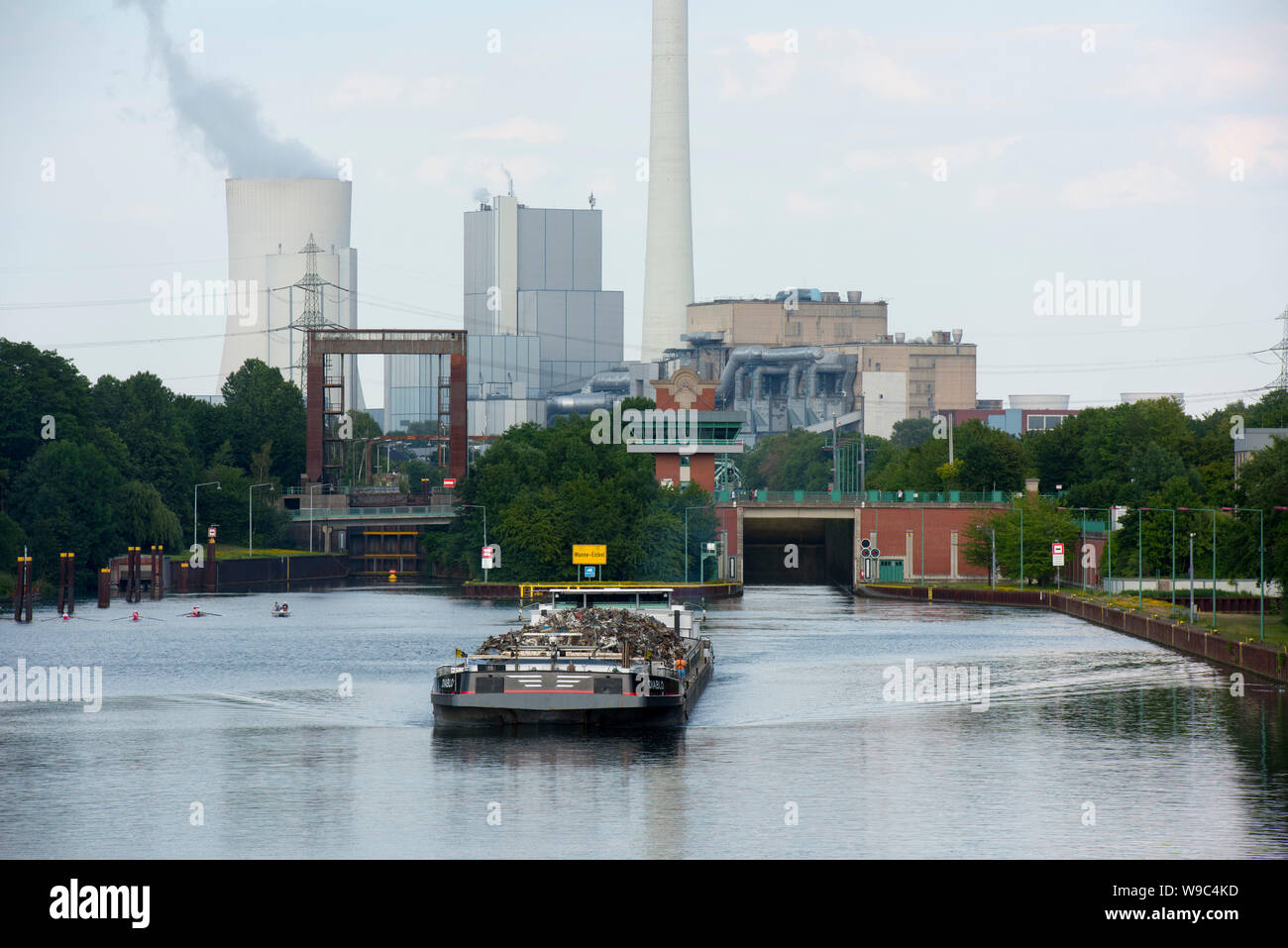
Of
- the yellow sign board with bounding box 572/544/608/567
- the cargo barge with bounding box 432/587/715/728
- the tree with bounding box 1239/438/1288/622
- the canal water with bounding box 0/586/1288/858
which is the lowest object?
the canal water with bounding box 0/586/1288/858

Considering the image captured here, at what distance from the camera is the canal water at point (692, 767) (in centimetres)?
3972

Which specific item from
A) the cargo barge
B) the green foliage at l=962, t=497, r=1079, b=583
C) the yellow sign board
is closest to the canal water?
the cargo barge

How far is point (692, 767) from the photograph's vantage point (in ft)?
161

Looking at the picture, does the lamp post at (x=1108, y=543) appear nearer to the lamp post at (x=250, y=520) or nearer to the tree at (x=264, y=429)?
the lamp post at (x=250, y=520)

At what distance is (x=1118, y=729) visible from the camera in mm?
57969

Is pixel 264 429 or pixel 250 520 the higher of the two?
pixel 264 429

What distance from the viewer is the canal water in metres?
39.7

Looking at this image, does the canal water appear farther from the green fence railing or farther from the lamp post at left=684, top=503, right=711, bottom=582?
the green fence railing

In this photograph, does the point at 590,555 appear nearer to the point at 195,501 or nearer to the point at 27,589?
the point at 195,501

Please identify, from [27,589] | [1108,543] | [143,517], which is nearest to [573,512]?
[143,517]

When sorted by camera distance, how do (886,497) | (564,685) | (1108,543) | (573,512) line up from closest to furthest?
(564,685) < (1108,543) < (573,512) < (886,497)
